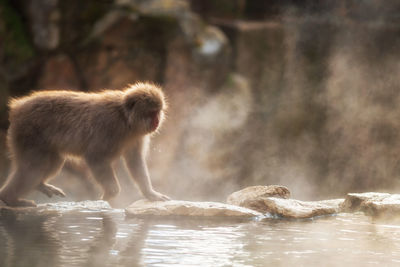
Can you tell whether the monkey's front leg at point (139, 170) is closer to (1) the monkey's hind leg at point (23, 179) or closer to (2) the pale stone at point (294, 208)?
(1) the monkey's hind leg at point (23, 179)

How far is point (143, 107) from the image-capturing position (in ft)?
17.6

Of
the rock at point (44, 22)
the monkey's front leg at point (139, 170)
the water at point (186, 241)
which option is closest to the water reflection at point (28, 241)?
the water at point (186, 241)

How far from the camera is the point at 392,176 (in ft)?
33.7

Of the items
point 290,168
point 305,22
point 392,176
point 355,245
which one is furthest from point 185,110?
point 355,245

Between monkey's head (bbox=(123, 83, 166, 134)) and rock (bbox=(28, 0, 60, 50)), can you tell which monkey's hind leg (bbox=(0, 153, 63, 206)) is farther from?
rock (bbox=(28, 0, 60, 50))

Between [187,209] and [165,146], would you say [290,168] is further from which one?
[187,209]

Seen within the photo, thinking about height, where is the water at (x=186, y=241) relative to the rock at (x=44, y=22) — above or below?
below

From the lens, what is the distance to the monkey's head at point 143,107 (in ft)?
17.7

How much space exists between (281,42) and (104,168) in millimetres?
6062

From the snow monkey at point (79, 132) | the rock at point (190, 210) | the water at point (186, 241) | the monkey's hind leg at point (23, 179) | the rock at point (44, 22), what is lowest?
the water at point (186, 241)

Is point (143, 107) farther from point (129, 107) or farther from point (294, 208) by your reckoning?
point (294, 208)

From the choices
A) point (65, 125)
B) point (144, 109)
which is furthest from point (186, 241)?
point (65, 125)

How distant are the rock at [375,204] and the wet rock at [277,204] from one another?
0.44ft

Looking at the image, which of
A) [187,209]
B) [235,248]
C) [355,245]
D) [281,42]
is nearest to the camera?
[235,248]
